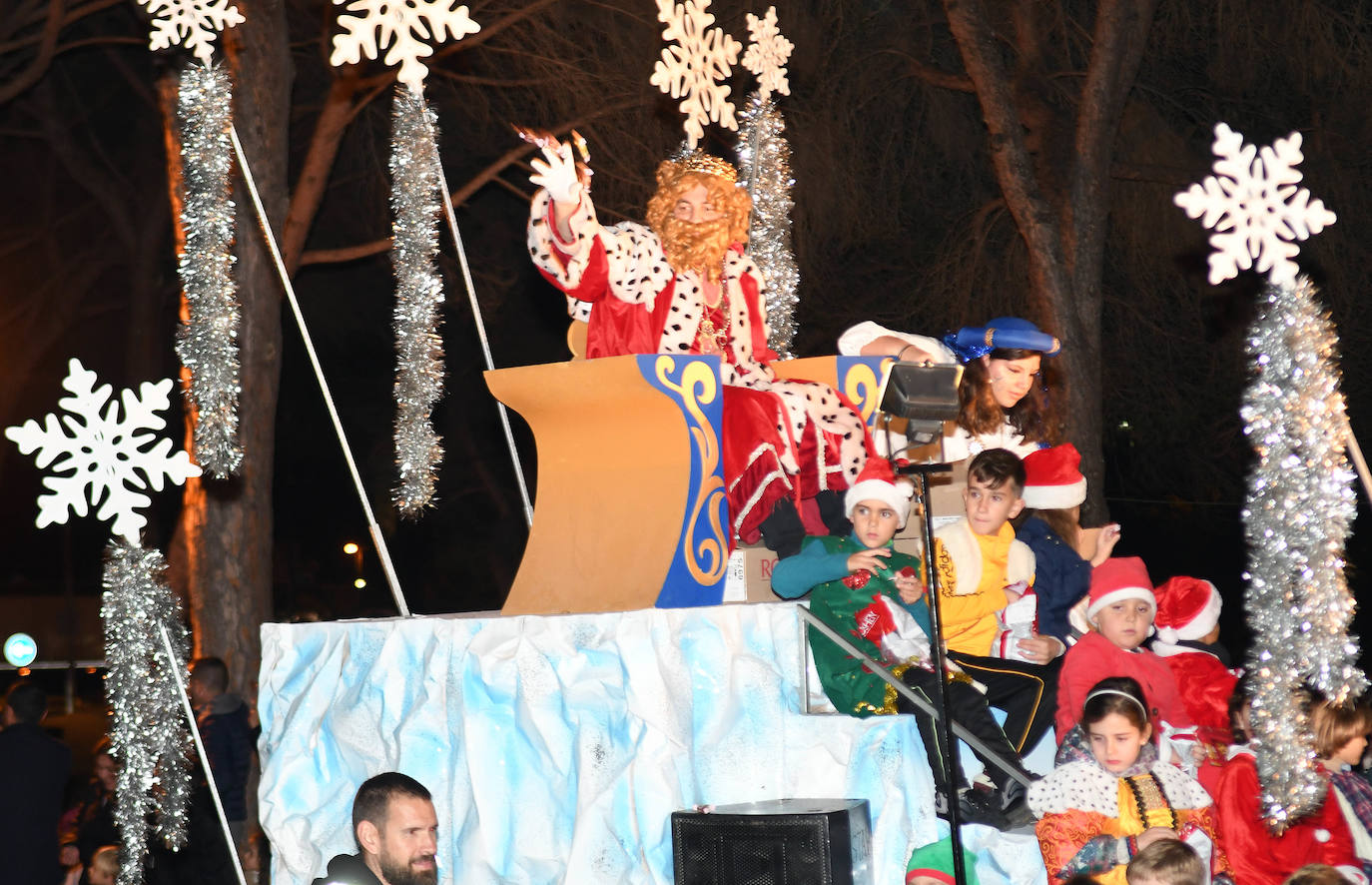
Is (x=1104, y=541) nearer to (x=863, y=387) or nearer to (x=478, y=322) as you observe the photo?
(x=863, y=387)

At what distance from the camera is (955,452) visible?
592cm

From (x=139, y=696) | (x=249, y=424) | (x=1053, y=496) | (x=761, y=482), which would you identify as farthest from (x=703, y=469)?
(x=249, y=424)

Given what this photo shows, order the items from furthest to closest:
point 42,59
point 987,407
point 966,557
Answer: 1. point 42,59
2. point 987,407
3. point 966,557

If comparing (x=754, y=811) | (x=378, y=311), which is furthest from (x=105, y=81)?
(x=754, y=811)

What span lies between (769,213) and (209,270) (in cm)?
272

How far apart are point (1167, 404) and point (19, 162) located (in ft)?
34.6

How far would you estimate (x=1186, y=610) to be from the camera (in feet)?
17.8

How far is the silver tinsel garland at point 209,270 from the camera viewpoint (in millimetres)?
5438

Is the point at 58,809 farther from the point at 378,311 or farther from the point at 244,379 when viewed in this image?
the point at 378,311

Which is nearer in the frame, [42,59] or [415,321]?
[415,321]

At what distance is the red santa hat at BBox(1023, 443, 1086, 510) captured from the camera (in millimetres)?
5402

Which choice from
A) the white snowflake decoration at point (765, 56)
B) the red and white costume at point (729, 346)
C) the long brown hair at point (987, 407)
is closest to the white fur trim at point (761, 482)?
the red and white costume at point (729, 346)

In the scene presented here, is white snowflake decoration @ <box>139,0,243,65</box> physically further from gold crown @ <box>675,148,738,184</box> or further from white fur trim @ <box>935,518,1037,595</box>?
white fur trim @ <box>935,518,1037,595</box>

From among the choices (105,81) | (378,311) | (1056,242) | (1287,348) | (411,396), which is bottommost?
(1287,348)
